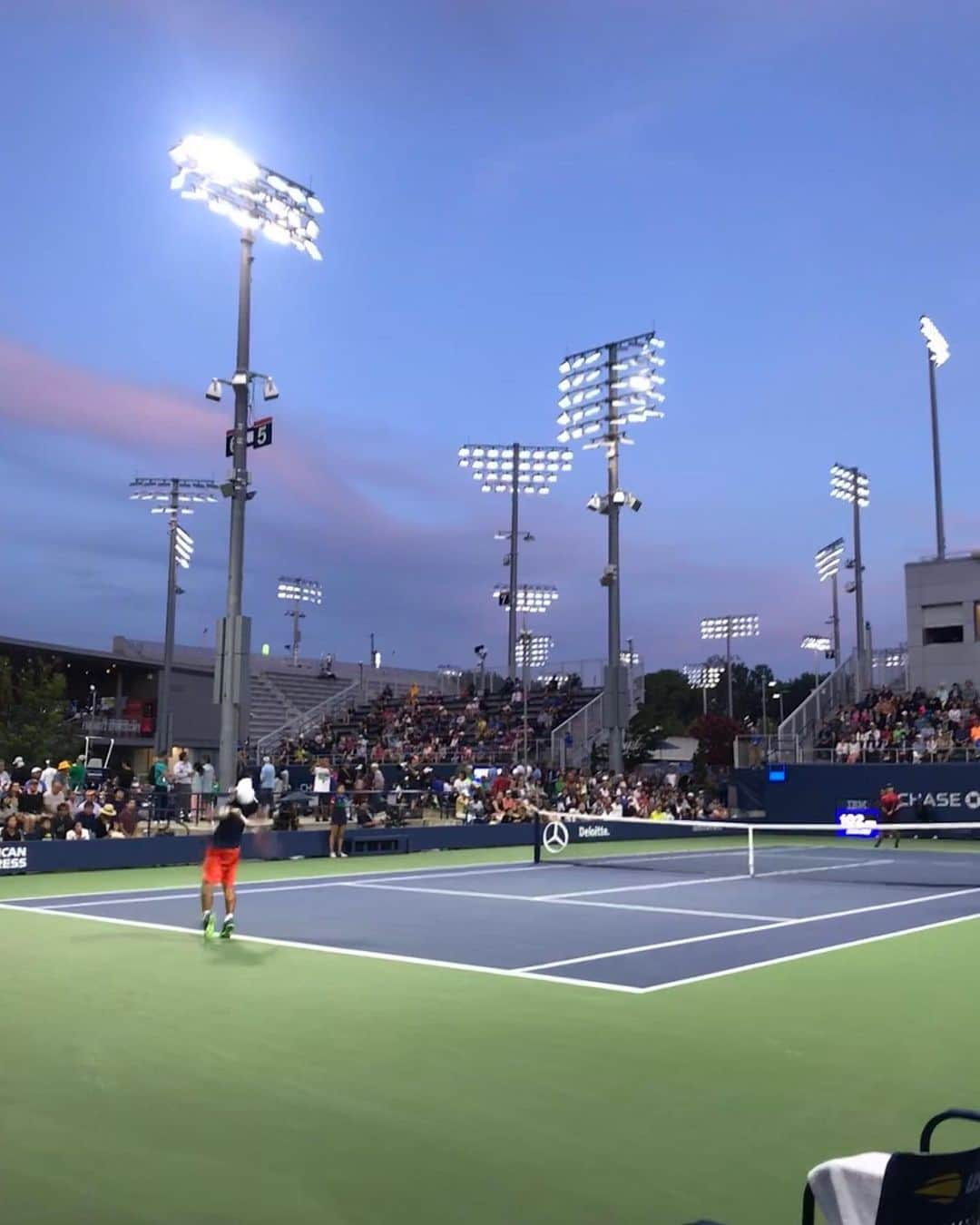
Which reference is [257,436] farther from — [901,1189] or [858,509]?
[858,509]

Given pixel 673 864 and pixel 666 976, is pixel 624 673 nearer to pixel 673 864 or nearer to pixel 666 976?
pixel 673 864

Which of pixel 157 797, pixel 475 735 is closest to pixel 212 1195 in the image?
pixel 157 797

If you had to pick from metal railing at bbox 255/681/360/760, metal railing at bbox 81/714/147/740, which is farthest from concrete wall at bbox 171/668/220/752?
metal railing at bbox 255/681/360/760

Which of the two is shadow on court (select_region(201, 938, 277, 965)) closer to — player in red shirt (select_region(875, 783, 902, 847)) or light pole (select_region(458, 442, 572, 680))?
player in red shirt (select_region(875, 783, 902, 847))

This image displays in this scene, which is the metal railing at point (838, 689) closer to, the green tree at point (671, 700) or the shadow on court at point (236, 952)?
the shadow on court at point (236, 952)

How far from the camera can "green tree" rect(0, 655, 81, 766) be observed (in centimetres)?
4691

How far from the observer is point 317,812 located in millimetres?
30484

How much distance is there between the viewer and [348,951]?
1314 cm

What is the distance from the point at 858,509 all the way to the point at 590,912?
3962 cm

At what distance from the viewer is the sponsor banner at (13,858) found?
858 inches

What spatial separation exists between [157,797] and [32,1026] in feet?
55.8

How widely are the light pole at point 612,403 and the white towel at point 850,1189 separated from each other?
33758 mm

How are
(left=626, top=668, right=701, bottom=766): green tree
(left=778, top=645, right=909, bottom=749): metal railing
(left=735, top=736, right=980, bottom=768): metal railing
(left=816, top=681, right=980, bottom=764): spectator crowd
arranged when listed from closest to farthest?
(left=735, top=736, right=980, bottom=768): metal railing → (left=816, top=681, right=980, bottom=764): spectator crowd → (left=778, top=645, right=909, bottom=749): metal railing → (left=626, top=668, right=701, bottom=766): green tree

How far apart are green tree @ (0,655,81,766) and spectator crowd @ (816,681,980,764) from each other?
91.9 feet
